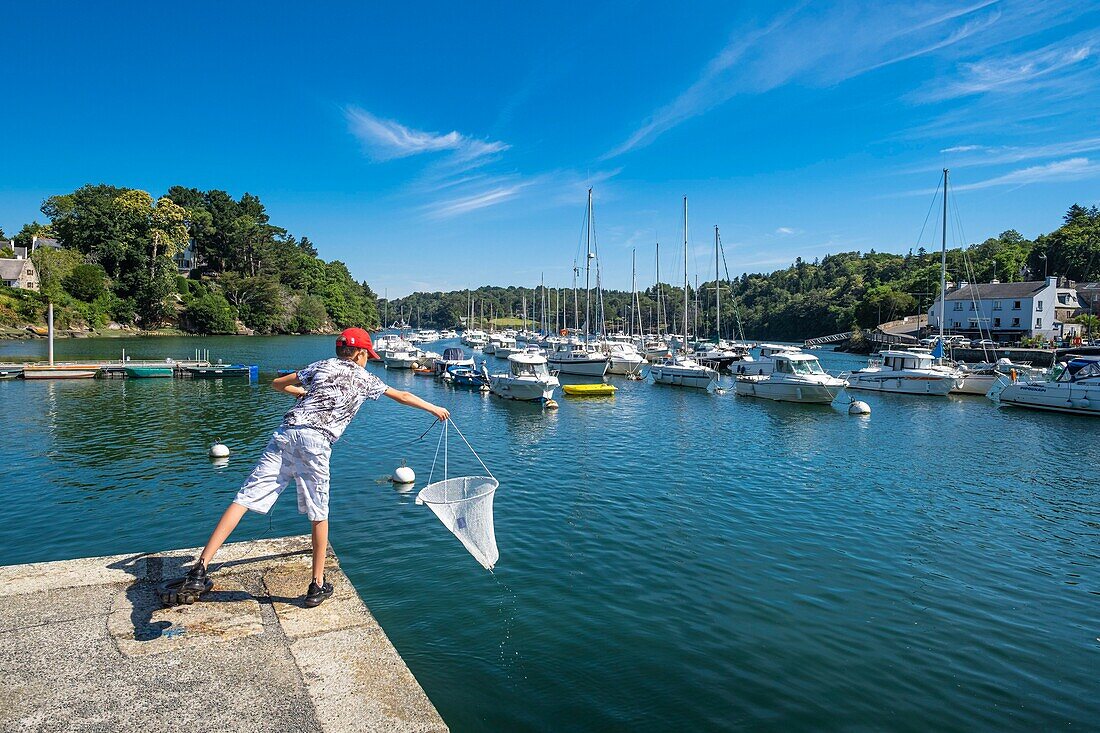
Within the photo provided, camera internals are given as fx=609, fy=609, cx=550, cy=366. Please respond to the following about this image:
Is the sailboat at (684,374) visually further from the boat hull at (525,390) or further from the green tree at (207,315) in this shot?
the green tree at (207,315)

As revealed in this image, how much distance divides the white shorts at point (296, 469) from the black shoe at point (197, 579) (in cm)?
62

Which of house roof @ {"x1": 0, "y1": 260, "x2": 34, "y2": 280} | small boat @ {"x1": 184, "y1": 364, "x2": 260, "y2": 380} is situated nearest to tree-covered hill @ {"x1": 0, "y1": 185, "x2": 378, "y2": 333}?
house roof @ {"x1": 0, "y1": 260, "x2": 34, "y2": 280}

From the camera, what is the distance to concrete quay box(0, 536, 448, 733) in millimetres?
3936

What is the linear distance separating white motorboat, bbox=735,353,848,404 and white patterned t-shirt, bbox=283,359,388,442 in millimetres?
34831

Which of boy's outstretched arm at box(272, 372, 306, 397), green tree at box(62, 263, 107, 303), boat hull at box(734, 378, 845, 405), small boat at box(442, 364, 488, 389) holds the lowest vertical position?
boat hull at box(734, 378, 845, 405)

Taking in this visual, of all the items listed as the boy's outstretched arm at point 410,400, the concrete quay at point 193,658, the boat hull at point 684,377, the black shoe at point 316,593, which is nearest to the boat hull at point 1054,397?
the boat hull at point 684,377

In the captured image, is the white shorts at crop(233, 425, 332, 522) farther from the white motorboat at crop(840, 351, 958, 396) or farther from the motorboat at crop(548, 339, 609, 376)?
the motorboat at crop(548, 339, 609, 376)

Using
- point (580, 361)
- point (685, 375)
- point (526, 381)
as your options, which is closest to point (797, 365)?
point (685, 375)

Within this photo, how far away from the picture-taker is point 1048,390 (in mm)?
34031

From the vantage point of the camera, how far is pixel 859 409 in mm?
32469

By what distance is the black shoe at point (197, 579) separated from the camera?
17.4 feet

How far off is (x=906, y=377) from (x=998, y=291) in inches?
2361

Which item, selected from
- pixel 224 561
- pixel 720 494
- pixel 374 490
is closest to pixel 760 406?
pixel 720 494

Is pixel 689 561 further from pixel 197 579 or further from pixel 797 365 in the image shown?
pixel 797 365
